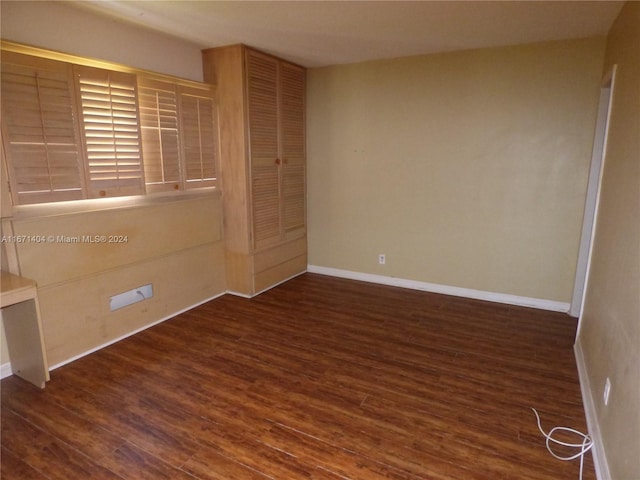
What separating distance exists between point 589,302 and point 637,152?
1.19m

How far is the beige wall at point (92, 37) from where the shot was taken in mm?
2408

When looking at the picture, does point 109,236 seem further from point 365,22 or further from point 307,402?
point 365,22

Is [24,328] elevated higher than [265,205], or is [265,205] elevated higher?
[265,205]

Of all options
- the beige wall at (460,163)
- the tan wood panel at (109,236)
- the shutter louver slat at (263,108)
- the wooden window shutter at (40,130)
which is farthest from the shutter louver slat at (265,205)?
the wooden window shutter at (40,130)

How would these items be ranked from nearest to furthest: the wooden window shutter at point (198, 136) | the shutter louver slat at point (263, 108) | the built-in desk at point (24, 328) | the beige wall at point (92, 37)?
the built-in desk at point (24, 328) → the beige wall at point (92, 37) → the wooden window shutter at point (198, 136) → the shutter louver slat at point (263, 108)

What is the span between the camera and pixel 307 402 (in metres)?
2.38

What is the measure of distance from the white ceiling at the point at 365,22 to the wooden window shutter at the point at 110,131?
0.47m

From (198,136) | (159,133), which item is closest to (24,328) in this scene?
(159,133)

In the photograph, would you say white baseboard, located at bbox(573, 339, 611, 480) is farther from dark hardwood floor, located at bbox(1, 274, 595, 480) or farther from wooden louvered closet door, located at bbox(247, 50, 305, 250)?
wooden louvered closet door, located at bbox(247, 50, 305, 250)

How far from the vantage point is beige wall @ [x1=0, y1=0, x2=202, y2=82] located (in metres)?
2.41

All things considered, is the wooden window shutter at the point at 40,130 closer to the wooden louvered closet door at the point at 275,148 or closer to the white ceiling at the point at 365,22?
the white ceiling at the point at 365,22

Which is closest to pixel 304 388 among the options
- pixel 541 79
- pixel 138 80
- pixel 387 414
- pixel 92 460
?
pixel 387 414

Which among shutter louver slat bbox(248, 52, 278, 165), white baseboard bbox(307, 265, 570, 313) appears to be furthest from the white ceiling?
white baseboard bbox(307, 265, 570, 313)

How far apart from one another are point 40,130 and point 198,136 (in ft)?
4.33
